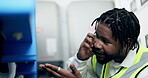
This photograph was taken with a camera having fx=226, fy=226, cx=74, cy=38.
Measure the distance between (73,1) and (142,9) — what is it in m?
1.07

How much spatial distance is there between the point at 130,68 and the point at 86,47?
21 cm

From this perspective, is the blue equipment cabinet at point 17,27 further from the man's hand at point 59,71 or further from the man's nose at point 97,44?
the man's nose at point 97,44

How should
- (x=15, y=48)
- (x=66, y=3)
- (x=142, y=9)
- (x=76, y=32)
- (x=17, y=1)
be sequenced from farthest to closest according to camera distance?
(x=66, y=3)
(x=76, y=32)
(x=142, y=9)
(x=15, y=48)
(x=17, y=1)

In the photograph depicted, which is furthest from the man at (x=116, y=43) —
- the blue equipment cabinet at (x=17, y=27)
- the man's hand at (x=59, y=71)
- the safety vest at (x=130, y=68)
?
the blue equipment cabinet at (x=17, y=27)

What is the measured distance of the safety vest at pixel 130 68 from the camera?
0.81 m

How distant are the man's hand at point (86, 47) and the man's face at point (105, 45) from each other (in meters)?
0.02

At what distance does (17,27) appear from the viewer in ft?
1.51

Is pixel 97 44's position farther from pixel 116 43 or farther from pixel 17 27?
pixel 17 27

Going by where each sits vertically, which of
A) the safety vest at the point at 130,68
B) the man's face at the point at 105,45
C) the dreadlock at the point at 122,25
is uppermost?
the dreadlock at the point at 122,25

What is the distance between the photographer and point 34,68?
0.95 m

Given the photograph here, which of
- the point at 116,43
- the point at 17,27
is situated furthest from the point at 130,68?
the point at 17,27

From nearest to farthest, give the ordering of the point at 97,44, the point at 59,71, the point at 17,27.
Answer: the point at 17,27, the point at 59,71, the point at 97,44

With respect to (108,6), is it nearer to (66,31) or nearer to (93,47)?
(66,31)

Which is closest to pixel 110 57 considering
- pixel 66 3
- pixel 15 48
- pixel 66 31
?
pixel 15 48
